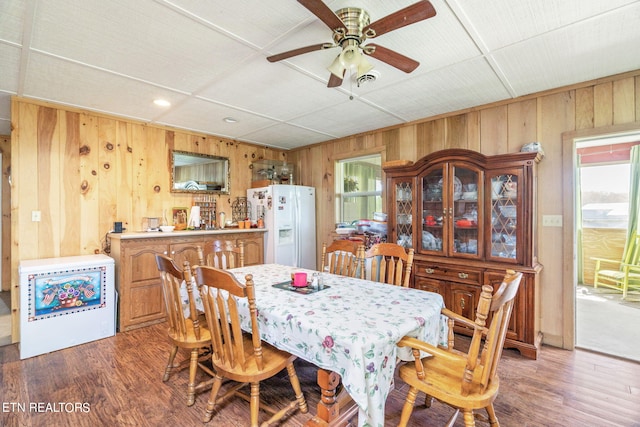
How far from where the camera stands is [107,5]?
166 cm

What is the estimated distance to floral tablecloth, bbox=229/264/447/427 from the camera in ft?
4.12

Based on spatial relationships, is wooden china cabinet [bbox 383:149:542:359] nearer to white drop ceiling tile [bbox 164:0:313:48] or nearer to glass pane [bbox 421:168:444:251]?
glass pane [bbox 421:168:444:251]

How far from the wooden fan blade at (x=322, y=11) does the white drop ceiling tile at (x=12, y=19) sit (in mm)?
1612

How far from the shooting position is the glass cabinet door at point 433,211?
320 centimetres

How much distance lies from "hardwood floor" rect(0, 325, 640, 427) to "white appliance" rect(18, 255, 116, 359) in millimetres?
167

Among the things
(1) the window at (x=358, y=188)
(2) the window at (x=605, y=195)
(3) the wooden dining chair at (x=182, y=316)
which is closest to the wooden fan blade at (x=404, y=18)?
(3) the wooden dining chair at (x=182, y=316)

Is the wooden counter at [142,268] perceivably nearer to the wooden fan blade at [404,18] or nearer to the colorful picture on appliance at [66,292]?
the colorful picture on appliance at [66,292]

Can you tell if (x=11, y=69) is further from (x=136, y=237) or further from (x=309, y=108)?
(x=309, y=108)

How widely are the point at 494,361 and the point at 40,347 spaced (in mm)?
3665

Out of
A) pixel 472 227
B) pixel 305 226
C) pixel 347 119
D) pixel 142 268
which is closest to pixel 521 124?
pixel 472 227

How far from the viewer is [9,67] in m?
2.33

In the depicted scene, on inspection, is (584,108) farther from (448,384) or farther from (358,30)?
(448,384)

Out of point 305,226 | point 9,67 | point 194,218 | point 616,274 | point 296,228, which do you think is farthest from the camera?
point 305,226

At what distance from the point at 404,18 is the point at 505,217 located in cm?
219
